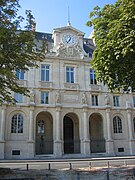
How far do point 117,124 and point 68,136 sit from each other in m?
7.72

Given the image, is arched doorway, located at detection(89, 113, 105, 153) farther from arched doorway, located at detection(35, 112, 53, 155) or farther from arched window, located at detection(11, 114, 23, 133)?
arched window, located at detection(11, 114, 23, 133)

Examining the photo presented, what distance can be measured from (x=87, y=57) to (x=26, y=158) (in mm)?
17650

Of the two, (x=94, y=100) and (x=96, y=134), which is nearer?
(x=94, y=100)

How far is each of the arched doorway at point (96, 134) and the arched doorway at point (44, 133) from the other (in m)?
6.49

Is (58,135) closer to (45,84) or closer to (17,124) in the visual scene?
(17,124)

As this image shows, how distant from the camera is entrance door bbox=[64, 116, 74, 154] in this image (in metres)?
32.3

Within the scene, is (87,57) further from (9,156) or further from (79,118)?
(9,156)

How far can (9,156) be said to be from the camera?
90.8 feet

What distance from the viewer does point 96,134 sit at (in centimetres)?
3456

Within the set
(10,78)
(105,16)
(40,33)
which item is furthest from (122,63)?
(40,33)

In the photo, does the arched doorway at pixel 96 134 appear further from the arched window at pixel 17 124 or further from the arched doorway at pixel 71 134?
the arched window at pixel 17 124

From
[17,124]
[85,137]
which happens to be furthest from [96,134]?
[17,124]

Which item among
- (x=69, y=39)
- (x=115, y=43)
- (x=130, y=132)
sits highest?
(x=69, y=39)

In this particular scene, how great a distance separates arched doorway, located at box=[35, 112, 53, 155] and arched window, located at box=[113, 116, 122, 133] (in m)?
9.60
